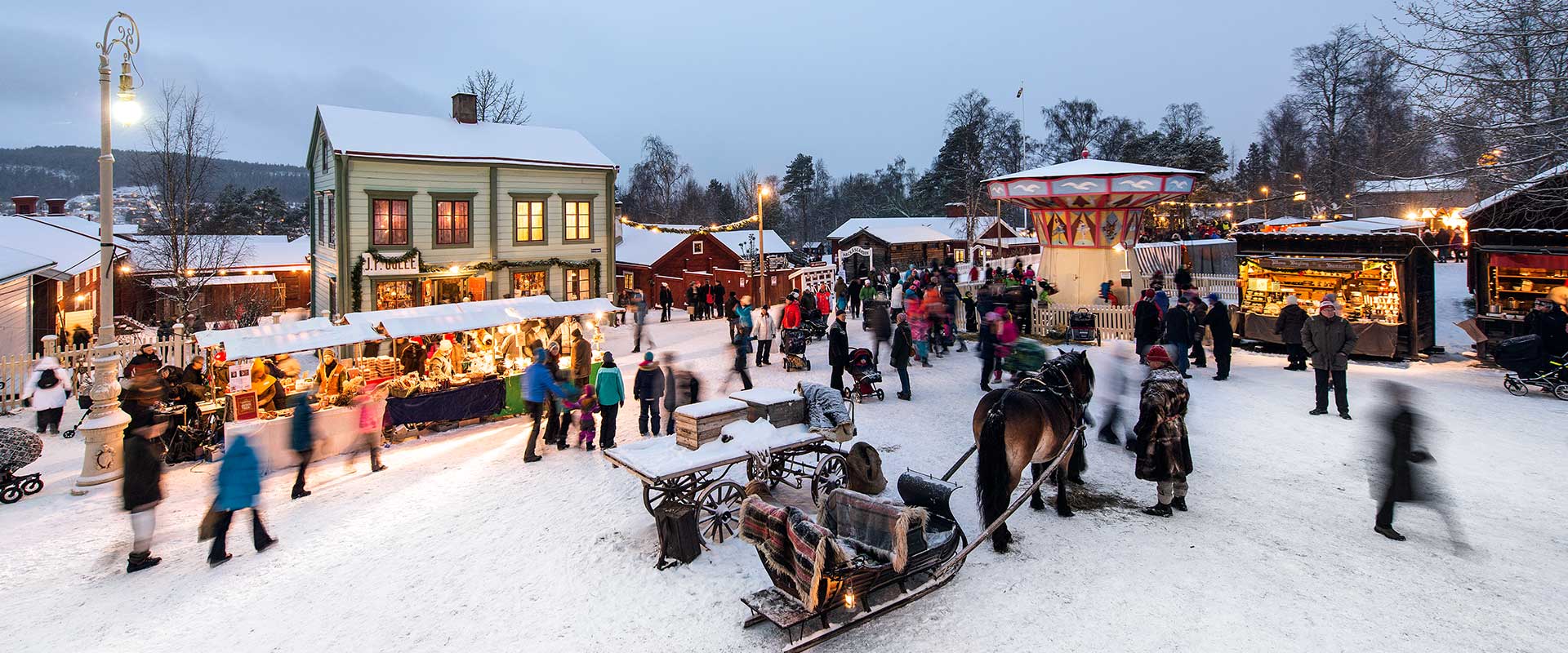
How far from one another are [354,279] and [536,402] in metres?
13.7

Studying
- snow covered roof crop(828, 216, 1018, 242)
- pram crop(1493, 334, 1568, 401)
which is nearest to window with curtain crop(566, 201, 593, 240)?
pram crop(1493, 334, 1568, 401)

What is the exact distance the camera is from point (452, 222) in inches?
A: 895

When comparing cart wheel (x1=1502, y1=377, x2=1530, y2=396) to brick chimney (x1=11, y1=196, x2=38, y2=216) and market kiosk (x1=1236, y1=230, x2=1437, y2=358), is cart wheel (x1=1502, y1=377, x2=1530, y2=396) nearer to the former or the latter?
market kiosk (x1=1236, y1=230, x2=1437, y2=358)

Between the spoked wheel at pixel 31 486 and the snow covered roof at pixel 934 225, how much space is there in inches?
1782

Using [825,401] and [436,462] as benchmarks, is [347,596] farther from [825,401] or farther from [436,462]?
[825,401]

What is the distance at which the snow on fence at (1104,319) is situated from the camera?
60.4 feet

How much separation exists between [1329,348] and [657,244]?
27.8m

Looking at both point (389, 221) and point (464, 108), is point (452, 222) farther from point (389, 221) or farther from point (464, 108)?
point (464, 108)

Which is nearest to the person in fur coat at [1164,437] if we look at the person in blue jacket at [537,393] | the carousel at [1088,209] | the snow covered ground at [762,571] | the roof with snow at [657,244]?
the snow covered ground at [762,571]

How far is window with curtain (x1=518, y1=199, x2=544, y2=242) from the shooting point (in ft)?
78.5

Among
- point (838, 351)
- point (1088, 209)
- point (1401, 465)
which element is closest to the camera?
point (1401, 465)

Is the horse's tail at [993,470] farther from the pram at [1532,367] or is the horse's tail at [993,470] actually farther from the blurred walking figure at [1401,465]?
the pram at [1532,367]

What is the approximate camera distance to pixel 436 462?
34.0 feet

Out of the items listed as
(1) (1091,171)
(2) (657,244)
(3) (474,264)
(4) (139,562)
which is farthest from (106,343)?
(2) (657,244)
